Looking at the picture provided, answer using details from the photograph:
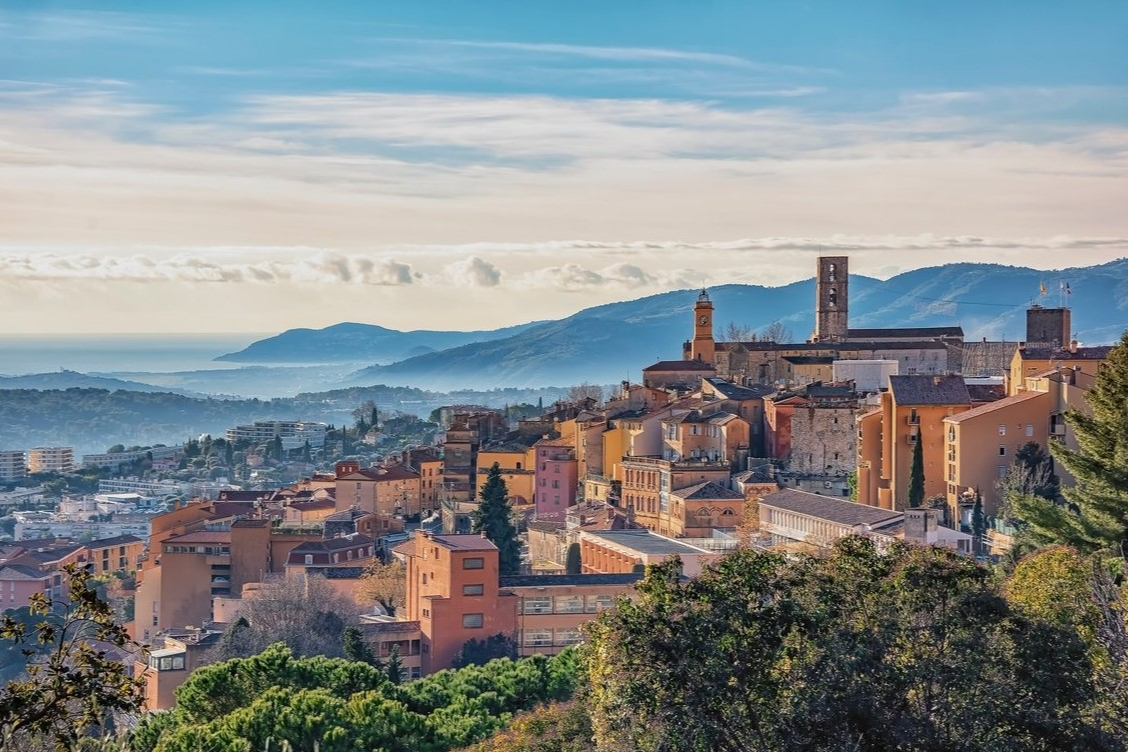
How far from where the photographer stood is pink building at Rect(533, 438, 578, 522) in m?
50.3

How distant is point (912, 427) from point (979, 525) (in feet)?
10.8

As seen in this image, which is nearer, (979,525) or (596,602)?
(979,525)

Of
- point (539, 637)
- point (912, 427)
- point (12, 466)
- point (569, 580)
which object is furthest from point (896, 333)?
point (12, 466)

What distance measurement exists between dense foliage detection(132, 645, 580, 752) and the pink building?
21.9m

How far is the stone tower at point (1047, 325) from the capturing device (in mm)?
52250

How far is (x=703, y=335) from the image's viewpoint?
5800cm

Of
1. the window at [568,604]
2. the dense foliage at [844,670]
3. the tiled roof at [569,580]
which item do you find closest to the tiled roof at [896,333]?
the tiled roof at [569,580]

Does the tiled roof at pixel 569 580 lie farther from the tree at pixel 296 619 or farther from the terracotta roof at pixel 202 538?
the terracotta roof at pixel 202 538

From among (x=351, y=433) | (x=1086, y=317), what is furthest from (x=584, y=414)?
(x=1086, y=317)

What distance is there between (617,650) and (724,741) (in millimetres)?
1141

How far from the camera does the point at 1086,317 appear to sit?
169750mm

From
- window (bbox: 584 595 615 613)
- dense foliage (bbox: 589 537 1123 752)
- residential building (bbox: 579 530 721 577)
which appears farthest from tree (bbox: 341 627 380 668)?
dense foliage (bbox: 589 537 1123 752)

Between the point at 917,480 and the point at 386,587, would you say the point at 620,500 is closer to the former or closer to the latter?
the point at 386,587

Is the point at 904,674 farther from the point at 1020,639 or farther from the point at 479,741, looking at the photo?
the point at 479,741
